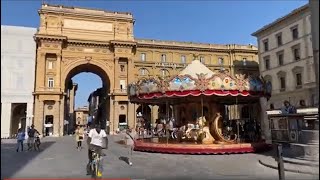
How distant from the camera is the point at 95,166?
8.87 metres

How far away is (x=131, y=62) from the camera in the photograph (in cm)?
5003

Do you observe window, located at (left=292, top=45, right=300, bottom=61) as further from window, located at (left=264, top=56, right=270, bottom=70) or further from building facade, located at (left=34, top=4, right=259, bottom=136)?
building facade, located at (left=34, top=4, right=259, bottom=136)

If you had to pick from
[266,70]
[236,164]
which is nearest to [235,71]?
[266,70]

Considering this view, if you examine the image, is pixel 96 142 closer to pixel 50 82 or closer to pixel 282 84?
pixel 282 84

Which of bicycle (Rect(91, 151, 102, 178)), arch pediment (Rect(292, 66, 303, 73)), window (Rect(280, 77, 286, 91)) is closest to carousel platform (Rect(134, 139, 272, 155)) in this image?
bicycle (Rect(91, 151, 102, 178))

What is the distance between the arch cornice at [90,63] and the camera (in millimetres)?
47281

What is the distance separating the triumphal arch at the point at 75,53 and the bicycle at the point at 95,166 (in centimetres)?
3815

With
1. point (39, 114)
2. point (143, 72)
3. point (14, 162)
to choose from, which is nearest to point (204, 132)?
point (14, 162)

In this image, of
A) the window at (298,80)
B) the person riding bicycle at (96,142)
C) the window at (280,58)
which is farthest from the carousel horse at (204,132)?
the window at (280,58)

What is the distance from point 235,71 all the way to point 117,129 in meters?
25.8

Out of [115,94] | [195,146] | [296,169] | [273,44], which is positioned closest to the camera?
[296,169]

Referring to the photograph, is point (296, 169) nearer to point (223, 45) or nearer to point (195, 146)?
point (195, 146)

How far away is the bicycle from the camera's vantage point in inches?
342

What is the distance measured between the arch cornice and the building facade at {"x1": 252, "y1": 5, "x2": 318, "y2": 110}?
2174 centimetres
